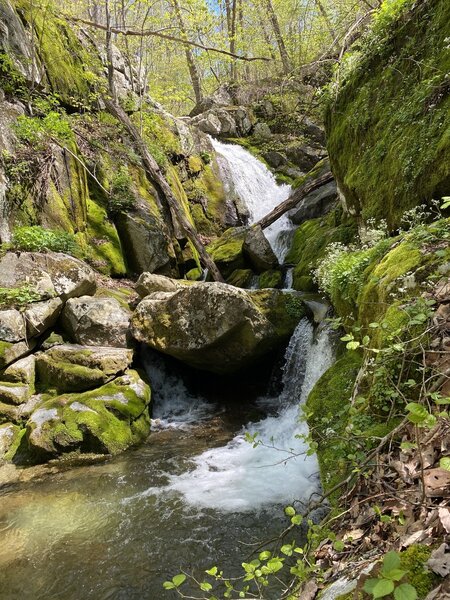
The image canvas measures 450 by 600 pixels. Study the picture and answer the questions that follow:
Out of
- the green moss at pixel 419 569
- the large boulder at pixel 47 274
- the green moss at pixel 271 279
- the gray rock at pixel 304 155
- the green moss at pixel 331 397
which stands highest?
the gray rock at pixel 304 155

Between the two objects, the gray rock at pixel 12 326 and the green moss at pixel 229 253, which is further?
the green moss at pixel 229 253

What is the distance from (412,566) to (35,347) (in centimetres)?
794

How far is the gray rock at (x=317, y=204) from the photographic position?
1357cm

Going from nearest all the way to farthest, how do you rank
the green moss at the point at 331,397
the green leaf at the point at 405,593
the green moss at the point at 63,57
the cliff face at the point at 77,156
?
the green leaf at the point at 405,593 → the green moss at the point at 331,397 → the cliff face at the point at 77,156 → the green moss at the point at 63,57

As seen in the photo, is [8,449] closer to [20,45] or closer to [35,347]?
[35,347]

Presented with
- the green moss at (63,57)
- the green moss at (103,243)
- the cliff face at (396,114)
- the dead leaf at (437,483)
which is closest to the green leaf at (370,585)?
the dead leaf at (437,483)

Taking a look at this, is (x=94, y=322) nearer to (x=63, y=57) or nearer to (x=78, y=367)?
(x=78, y=367)

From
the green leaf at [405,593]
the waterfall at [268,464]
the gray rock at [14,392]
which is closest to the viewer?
the green leaf at [405,593]

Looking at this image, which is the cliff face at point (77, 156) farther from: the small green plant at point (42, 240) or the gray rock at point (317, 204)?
the gray rock at point (317, 204)

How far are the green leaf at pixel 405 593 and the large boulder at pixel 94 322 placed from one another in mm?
7886

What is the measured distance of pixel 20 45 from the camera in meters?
10.5

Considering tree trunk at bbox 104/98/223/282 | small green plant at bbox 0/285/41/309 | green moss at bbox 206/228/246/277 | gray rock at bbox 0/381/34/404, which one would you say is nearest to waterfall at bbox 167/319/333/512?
gray rock at bbox 0/381/34/404

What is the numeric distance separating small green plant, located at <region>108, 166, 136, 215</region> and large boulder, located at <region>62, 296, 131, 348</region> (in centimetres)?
445

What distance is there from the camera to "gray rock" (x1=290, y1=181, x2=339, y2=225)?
44.5 feet
